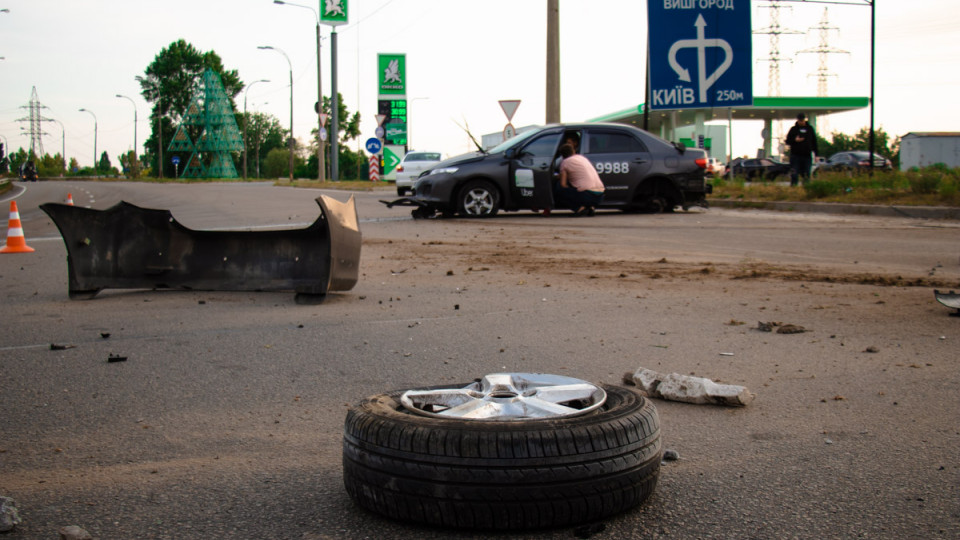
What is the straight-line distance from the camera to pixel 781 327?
507 cm

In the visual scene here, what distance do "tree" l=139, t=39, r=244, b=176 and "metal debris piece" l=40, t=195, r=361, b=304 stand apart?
346 feet

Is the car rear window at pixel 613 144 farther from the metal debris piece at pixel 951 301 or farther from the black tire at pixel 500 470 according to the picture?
the black tire at pixel 500 470

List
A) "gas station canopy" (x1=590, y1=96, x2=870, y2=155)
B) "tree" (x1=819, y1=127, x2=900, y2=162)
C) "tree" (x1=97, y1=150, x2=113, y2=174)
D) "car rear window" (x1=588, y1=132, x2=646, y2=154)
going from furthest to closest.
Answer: "tree" (x1=97, y1=150, x2=113, y2=174)
"tree" (x1=819, y1=127, x2=900, y2=162)
"gas station canopy" (x1=590, y1=96, x2=870, y2=155)
"car rear window" (x1=588, y1=132, x2=646, y2=154)

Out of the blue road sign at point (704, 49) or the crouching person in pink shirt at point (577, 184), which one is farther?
the blue road sign at point (704, 49)

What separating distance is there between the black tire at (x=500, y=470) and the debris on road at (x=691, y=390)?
1252mm

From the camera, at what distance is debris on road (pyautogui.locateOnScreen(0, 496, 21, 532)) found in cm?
222

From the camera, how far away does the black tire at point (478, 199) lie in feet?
47.4

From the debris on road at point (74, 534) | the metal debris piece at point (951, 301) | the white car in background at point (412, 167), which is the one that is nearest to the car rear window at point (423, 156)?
the white car in background at point (412, 167)

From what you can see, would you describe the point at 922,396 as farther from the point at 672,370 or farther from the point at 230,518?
the point at 230,518

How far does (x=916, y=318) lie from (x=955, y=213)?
951 centimetres

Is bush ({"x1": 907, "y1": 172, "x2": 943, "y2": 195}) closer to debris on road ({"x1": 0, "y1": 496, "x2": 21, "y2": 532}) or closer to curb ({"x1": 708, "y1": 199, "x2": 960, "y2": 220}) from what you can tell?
curb ({"x1": 708, "y1": 199, "x2": 960, "y2": 220})

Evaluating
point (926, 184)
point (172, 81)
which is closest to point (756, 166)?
point (926, 184)

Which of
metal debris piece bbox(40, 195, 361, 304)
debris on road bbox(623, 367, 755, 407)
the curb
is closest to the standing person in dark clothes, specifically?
the curb

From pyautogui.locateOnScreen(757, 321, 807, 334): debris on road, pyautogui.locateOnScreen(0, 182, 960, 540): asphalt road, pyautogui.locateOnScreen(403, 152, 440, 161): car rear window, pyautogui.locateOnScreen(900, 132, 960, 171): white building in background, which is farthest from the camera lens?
pyautogui.locateOnScreen(900, 132, 960, 171): white building in background
